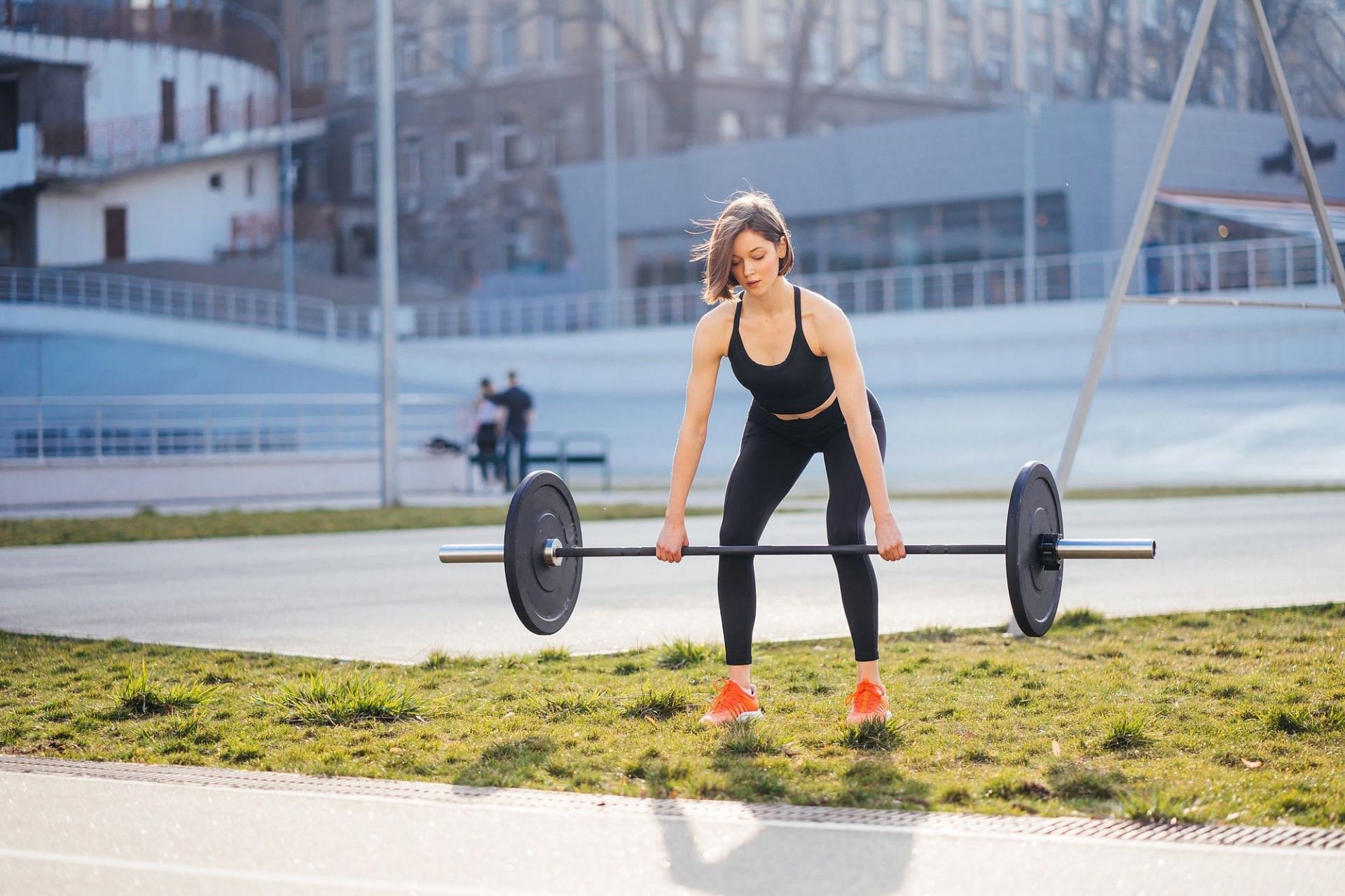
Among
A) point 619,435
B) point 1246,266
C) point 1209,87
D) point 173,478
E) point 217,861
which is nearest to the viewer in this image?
point 217,861

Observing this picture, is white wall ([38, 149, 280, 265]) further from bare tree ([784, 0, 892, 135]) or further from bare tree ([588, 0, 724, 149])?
bare tree ([784, 0, 892, 135])

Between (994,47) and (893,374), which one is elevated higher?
(994,47)

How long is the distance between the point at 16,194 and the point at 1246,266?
3227 cm

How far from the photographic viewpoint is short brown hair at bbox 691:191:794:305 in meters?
4.85

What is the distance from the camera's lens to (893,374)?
36.2 m

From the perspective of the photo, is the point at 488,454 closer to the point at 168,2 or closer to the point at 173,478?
the point at 173,478

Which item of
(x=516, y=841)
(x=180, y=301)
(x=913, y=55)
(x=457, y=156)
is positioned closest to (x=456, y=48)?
(x=457, y=156)

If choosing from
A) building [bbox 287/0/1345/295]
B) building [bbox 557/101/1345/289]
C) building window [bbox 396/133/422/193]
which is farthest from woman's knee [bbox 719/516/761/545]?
building window [bbox 396/133/422/193]

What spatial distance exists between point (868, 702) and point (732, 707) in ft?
1.50

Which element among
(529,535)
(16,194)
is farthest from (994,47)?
(529,535)

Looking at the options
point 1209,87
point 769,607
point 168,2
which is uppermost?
point 168,2

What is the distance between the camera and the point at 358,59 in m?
54.7

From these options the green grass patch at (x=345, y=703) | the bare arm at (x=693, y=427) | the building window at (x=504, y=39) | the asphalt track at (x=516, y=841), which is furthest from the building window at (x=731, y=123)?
the bare arm at (x=693, y=427)

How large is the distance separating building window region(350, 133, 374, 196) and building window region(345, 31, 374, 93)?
198 centimetres
